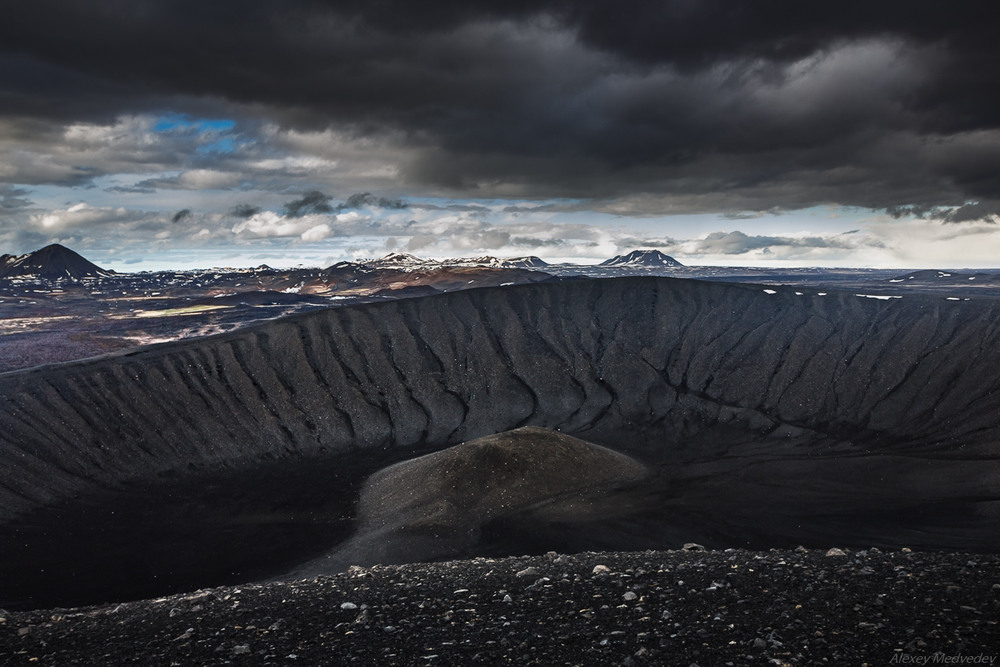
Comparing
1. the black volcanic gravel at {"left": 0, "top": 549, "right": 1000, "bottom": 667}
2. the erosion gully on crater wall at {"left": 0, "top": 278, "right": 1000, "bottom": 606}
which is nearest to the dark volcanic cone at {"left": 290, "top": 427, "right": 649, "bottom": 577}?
the erosion gully on crater wall at {"left": 0, "top": 278, "right": 1000, "bottom": 606}

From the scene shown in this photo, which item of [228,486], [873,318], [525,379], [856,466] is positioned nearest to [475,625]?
[228,486]

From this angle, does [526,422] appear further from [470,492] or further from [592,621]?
[592,621]

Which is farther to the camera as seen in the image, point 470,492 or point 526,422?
point 526,422

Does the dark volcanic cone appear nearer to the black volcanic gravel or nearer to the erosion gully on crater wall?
the erosion gully on crater wall

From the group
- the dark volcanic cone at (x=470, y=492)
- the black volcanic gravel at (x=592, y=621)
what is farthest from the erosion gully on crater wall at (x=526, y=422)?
the black volcanic gravel at (x=592, y=621)

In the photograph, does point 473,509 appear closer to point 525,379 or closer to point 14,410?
point 525,379

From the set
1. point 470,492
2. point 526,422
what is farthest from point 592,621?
point 526,422

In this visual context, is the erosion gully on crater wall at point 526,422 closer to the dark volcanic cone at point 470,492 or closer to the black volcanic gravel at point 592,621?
the dark volcanic cone at point 470,492
